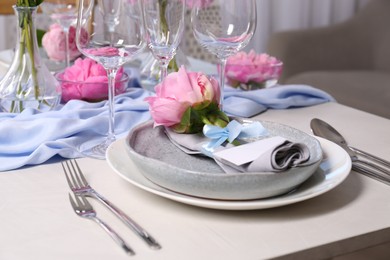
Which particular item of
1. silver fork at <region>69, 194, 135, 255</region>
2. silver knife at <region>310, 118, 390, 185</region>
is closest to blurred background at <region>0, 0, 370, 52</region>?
silver knife at <region>310, 118, 390, 185</region>

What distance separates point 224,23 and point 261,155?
1.04ft

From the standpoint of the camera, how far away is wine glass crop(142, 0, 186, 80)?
1.02 meters

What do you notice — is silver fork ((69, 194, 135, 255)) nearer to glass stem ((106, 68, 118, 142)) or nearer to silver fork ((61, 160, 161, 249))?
silver fork ((61, 160, 161, 249))

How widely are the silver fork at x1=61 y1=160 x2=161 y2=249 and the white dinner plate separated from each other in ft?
0.14

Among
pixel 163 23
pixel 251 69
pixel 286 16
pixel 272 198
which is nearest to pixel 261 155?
pixel 272 198

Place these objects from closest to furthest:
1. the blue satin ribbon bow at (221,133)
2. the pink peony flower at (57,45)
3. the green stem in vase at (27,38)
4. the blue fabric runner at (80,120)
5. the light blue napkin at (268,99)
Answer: the blue satin ribbon bow at (221,133) < the blue fabric runner at (80,120) < the green stem in vase at (27,38) < the light blue napkin at (268,99) < the pink peony flower at (57,45)

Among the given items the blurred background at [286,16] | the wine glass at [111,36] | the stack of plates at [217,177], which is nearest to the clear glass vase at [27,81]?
the wine glass at [111,36]

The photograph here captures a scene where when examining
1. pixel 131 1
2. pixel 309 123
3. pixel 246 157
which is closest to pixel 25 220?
pixel 246 157

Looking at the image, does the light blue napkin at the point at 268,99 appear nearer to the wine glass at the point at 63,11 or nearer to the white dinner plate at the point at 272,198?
the white dinner plate at the point at 272,198

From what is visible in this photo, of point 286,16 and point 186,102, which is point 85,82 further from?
point 286,16

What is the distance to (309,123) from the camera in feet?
4.10

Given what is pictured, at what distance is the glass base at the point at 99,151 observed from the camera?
104cm

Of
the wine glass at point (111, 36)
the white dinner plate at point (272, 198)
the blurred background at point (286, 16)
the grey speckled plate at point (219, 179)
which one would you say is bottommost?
the blurred background at point (286, 16)

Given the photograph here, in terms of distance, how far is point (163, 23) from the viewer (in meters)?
1.04
